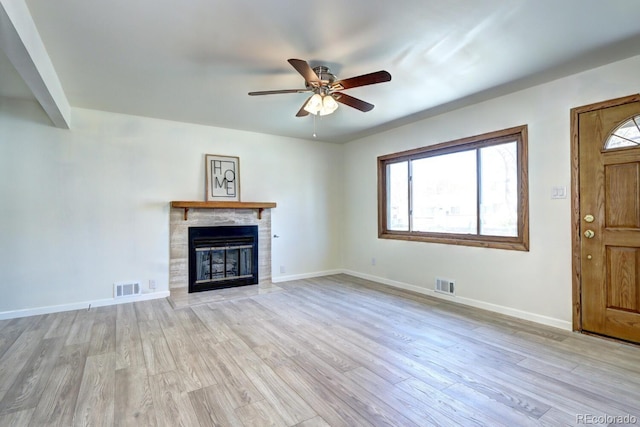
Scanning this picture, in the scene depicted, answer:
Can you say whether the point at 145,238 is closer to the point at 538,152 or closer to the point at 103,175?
the point at 103,175

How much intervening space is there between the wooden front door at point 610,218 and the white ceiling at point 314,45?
0.54 meters

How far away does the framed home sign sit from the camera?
15.5ft

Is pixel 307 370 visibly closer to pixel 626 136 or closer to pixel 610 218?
pixel 610 218

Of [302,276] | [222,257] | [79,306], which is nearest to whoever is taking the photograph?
[79,306]

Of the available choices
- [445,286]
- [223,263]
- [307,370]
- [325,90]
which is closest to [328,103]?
[325,90]

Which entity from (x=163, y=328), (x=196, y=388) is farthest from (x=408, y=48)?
(x=163, y=328)

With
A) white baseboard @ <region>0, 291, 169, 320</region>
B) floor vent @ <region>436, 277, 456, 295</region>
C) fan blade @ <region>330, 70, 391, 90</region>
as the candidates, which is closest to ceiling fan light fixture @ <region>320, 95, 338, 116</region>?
fan blade @ <region>330, 70, 391, 90</region>

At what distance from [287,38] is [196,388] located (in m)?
2.57

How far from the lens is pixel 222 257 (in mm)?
4797

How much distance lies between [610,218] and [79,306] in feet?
18.9

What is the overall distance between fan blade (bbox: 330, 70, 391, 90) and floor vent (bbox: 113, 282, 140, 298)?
3600mm

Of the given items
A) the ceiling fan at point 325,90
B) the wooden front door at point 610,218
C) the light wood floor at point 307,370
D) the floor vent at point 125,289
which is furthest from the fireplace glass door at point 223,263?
the wooden front door at point 610,218

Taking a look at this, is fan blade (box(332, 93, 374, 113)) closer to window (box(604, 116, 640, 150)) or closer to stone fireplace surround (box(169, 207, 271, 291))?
window (box(604, 116, 640, 150))

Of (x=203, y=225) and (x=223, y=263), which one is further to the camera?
(x=223, y=263)
